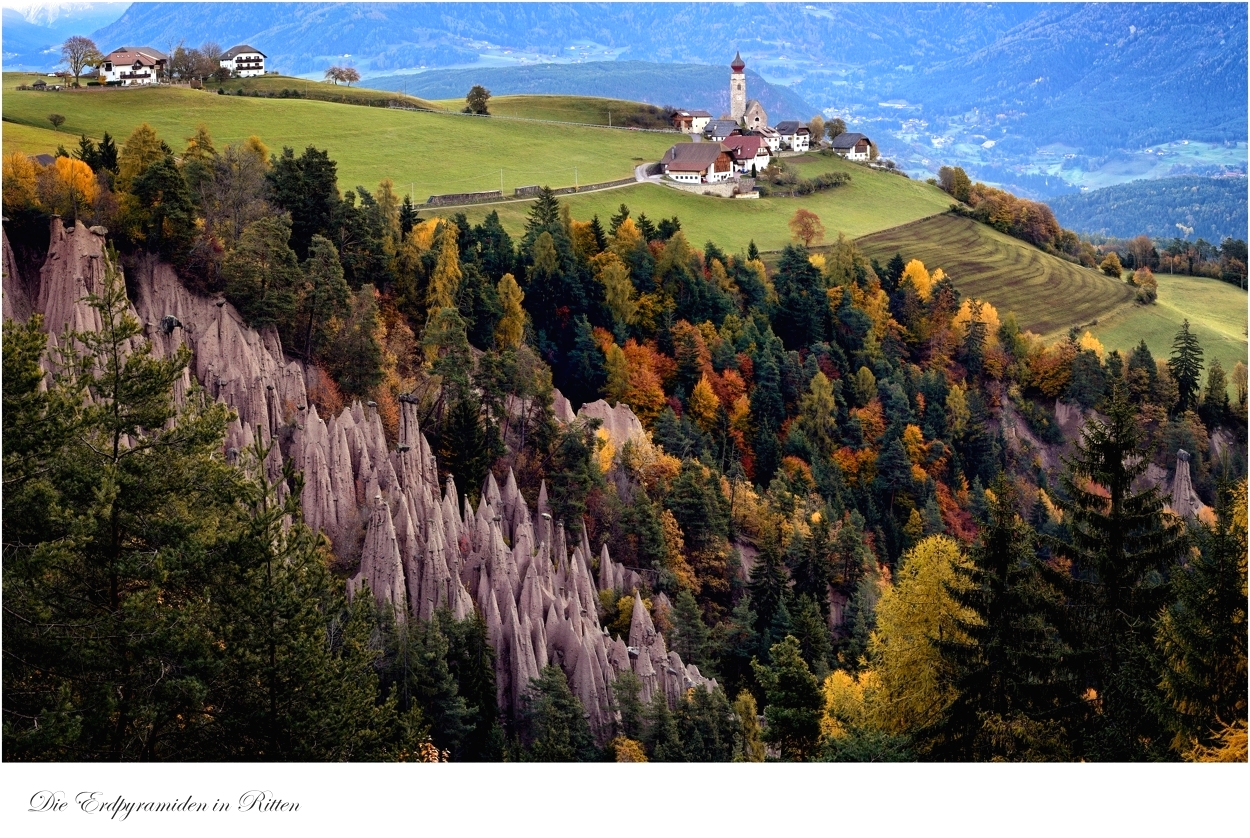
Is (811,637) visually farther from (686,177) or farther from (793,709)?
(686,177)

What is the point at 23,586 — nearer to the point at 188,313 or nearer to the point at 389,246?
the point at 188,313

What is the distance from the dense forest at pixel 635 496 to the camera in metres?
23.4

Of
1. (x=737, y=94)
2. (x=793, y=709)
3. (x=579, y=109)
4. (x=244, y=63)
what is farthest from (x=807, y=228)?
(x=793, y=709)

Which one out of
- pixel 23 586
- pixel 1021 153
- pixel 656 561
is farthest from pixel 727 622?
pixel 1021 153

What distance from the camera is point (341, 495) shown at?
129 feet

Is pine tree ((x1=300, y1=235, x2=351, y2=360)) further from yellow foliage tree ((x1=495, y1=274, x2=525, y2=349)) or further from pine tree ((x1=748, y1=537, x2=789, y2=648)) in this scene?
pine tree ((x1=748, y1=537, x2=789, y2=648))

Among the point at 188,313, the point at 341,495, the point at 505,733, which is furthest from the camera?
the point at 188,313

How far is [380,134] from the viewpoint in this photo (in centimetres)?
9225

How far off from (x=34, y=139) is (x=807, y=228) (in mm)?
57332

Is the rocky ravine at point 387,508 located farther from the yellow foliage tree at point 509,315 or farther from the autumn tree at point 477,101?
the autumn tree at point 477,101

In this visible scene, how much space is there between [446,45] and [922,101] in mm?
41918

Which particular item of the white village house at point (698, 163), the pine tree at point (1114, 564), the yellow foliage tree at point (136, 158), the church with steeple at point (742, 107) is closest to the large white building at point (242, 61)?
the white village house at point (698, 163)

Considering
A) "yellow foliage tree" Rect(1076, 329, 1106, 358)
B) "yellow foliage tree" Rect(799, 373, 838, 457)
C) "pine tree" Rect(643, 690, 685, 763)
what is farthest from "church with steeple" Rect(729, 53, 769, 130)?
"pine tree" Rect(643, 690, 685, 763)

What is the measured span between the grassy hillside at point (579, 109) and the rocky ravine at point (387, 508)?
78115 mm
